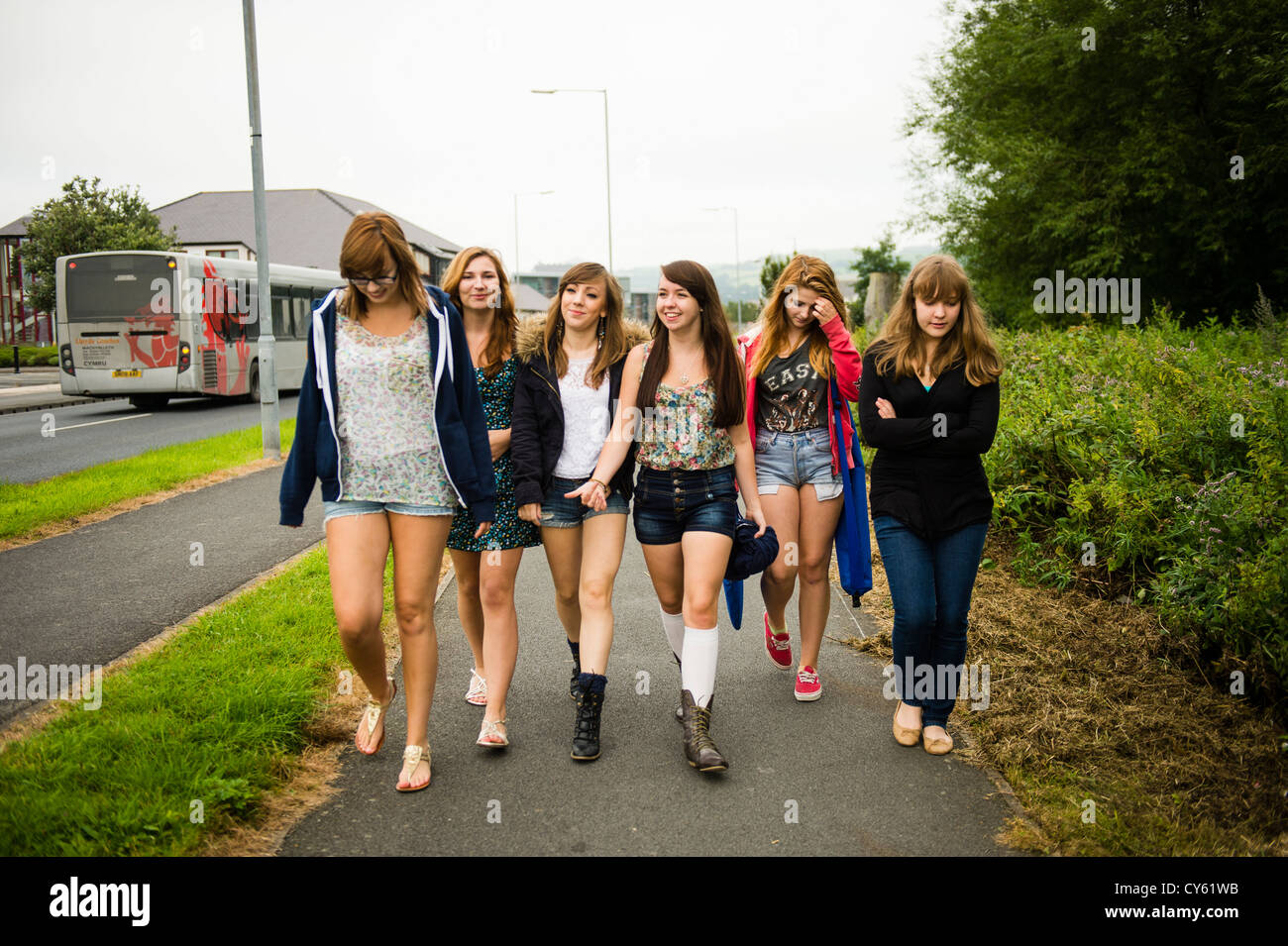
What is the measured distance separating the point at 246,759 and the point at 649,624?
8.85 ft

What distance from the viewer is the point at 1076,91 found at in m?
20.2

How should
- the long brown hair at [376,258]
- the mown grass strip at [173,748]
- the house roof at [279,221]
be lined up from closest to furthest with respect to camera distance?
1. the mown grass strip at [173,748]
2. the long brown hair at [376,258]
3. the house roof at [279,221]

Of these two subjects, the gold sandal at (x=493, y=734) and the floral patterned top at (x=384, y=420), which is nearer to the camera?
the floral patterned top at (x=384, y=420)

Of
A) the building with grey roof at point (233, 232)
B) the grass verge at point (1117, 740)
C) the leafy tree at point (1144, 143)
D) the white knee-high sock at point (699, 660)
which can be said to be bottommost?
the grass verge at point (1117, 740)

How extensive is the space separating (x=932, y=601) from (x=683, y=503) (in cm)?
Result: 111

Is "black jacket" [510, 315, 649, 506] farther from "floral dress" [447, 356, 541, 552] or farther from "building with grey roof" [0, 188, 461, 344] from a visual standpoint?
"building with grey roof" [0, 188, 461, 344]

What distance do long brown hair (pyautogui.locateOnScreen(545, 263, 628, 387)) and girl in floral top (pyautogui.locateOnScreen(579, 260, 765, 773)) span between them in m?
0.10

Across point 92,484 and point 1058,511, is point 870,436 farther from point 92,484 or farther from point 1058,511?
point 92,484

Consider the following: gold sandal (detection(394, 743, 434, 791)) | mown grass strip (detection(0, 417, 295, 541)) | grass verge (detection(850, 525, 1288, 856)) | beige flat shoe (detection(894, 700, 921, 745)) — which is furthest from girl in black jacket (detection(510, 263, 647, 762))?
mown grass strip (detection(0, 417, 295, 541))

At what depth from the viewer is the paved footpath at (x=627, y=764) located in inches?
126

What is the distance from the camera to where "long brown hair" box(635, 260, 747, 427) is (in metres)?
4.04
